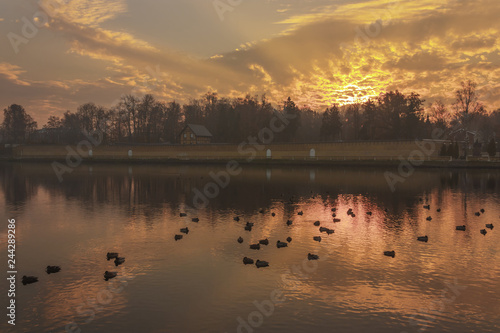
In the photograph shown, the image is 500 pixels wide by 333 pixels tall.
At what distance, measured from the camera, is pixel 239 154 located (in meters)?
98.6

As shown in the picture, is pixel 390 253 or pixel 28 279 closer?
pixel 28 279

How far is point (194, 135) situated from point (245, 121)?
18222mm

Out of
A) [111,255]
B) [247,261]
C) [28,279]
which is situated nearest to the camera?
A: [28,279]

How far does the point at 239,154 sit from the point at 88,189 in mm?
60331

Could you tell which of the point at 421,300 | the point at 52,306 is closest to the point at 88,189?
the point at 52,306

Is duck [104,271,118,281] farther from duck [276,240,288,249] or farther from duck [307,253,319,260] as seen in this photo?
duck [307,253,319,260]

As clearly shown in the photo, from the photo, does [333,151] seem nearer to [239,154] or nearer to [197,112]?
[239,154]

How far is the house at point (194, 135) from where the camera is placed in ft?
408

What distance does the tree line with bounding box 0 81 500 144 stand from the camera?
102556 mm

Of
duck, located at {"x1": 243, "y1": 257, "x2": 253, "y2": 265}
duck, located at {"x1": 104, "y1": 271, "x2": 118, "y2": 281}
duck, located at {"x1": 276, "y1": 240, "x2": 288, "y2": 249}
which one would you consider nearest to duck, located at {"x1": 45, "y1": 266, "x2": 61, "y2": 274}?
duck, located at {"x1": 104, "y1": 271, "x2": 118, "y2": 281}

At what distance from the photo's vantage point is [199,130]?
127000mm

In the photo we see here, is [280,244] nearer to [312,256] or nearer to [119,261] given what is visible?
[312,256]

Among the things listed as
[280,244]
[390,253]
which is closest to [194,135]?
[280,244]

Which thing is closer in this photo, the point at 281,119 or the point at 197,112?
the point at 281,119
